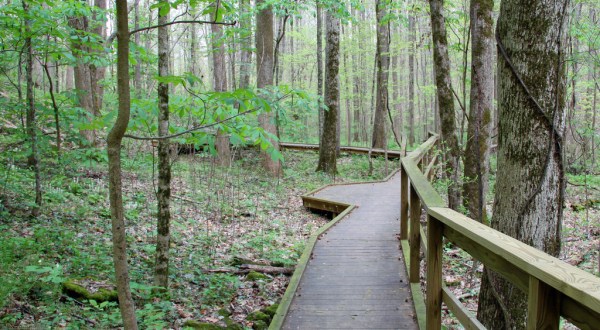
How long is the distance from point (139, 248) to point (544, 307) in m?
5.91

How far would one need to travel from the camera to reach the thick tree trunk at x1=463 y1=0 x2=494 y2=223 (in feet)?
24.2

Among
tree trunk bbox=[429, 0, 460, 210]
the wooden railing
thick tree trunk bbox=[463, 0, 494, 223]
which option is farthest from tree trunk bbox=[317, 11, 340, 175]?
the wooden railing

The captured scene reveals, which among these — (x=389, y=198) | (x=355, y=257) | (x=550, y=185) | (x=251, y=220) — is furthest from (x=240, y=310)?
(x=389, y=198)

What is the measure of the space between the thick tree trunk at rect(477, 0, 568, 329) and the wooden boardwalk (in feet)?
4.07

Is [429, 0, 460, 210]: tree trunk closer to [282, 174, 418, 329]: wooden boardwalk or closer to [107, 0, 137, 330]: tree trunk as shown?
[282, 174, 418, 329]: wooden boardwalk

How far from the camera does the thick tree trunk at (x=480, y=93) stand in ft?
24.2

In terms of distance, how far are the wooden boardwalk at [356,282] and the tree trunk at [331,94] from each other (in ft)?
22.0

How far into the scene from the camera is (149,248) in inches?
249

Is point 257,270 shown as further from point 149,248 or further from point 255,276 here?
point 149,248

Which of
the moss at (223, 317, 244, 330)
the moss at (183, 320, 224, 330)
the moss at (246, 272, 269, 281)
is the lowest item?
the moss at (246, 272, 269, 281)

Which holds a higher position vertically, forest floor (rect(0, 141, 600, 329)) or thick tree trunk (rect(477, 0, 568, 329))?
thick tree trunk (rect(477, 0, 568, 329))

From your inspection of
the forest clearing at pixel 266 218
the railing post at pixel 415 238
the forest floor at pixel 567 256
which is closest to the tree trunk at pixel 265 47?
the forest clearing at pixel 266 218

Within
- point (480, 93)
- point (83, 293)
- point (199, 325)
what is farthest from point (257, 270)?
point (480, 93)

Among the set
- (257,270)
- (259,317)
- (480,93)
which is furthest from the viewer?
(480,93)
